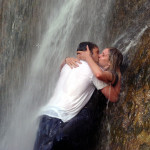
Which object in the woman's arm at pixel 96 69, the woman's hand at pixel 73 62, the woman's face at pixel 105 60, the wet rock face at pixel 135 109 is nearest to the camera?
the wet rock face at pixel 135 109

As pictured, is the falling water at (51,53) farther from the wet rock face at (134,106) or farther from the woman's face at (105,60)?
the woman's face at (105,60)

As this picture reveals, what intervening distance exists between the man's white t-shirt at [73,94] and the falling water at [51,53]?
258cm

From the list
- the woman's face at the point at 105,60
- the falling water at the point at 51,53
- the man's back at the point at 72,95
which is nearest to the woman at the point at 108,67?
the woman's face at the point at 105,60

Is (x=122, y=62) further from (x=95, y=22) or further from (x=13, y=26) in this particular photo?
(x=13, y=26)

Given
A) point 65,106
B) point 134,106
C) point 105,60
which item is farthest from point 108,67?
point 65,106

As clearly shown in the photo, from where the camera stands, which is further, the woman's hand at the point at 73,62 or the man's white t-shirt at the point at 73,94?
the woman's hand at the point at 73,62

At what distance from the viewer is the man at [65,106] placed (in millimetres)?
4219

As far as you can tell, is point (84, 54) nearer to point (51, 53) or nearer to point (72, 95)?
point (72, 95)

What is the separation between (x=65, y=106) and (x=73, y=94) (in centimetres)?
19

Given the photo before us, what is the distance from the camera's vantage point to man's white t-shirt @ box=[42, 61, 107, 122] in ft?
Answer: 13.8

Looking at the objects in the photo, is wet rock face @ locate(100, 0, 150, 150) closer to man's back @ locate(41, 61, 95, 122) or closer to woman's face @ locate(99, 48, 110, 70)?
woman's face @ locate(99, 48, 110, 70)

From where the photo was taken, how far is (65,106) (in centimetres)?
420

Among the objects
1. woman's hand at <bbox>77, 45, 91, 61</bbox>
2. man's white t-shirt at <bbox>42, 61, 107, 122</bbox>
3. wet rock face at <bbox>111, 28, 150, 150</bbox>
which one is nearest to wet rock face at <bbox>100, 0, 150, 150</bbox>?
wet rock face at <bbox>111, 28, 150, 150</bbox>

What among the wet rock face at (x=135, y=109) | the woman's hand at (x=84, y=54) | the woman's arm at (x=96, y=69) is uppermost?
the woman's hand at (x=84, y=54)
